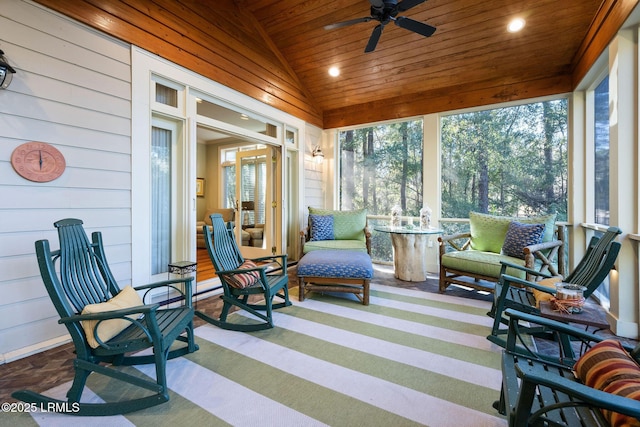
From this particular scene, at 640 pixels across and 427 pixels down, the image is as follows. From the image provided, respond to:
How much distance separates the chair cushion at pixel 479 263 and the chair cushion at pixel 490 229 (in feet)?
0.64

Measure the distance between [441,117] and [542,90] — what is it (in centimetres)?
133

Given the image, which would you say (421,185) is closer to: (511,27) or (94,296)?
(511,27)

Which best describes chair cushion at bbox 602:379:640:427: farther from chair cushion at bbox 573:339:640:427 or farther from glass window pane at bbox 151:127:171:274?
glass window pane at bbox 151:127:171:274

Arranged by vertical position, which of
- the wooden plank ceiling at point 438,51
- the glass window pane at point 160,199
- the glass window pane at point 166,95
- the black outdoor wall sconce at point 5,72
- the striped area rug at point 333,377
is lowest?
the striped area rug at point 333,377

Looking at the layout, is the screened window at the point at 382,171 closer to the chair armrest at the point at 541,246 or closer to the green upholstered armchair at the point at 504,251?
the green upholstered armchair at the point at 504,251

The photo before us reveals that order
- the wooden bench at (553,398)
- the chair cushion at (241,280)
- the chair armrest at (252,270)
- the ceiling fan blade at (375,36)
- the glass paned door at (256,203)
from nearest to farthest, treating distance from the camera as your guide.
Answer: the wooden bench at (553,398) < the chair armrest at (252,270) < the chair cushion at (241,280) < the ceiling fan blade at (375,36) < the glass paned door at (256,203)

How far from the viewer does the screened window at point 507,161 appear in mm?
4051

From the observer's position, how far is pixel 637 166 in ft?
8.20

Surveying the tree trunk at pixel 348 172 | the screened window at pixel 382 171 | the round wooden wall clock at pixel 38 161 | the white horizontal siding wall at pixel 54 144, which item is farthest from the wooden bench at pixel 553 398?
the tree trunk at pixel 348 172

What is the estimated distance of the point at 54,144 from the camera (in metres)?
2.36

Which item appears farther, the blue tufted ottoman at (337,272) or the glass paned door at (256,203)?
the glass paned door at (256,203)

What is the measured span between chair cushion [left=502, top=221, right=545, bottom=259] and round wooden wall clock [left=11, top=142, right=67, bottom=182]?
15.1ft

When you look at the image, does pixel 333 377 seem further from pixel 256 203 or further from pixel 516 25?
pixel 516 25

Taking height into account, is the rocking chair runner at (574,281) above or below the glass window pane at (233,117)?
below
